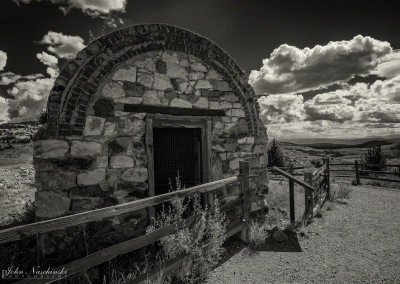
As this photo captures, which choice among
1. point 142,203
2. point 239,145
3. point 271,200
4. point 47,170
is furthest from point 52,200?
point 271,200

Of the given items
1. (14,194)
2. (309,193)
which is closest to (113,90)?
(309,193)

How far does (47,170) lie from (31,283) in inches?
82.1

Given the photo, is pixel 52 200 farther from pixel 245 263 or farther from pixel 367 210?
pixel 367 210

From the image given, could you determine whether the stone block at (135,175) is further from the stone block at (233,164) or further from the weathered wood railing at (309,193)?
the weathered wood railing at (309,193)

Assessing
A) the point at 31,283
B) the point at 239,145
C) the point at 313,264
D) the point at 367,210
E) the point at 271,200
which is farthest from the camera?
the point at 271,200

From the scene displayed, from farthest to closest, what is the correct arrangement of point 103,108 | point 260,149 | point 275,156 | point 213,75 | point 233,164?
point 275,156 → point 260,149 → point 233,164 → point 213,75 → point 103,108

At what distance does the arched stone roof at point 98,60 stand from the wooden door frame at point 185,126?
1.19m

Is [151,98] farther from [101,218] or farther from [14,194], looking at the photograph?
[14,194]

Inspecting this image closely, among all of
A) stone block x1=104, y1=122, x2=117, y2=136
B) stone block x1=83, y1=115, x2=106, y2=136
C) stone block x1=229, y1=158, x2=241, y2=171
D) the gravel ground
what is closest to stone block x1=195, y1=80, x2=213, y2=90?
stone block x1=229, y1=158, x2=241, y2=171

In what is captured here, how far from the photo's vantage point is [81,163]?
13.2 ft

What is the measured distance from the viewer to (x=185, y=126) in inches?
206

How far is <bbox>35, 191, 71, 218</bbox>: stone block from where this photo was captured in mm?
3744

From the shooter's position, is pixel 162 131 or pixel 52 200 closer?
pixel 52 200

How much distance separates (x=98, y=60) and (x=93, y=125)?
1.17 metres
